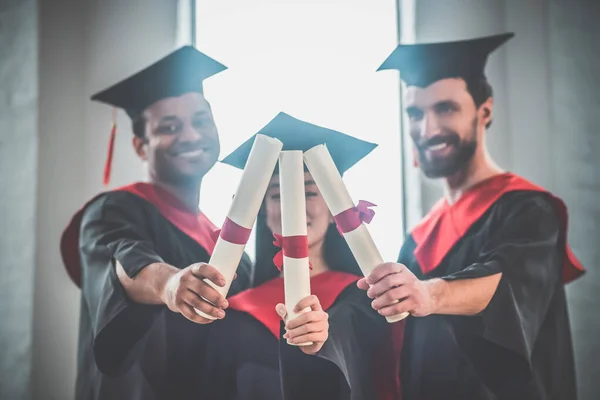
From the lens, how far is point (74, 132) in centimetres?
170

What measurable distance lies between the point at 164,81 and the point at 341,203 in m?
0.59

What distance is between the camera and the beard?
154cm

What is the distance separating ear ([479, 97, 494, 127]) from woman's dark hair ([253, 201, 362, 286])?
44 cm

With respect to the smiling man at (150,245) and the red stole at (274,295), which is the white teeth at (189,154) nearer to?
the smiling man at (150,245)

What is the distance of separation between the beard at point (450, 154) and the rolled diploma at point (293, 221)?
1.37ft

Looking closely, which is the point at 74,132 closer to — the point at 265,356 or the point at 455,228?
the point at 265,356

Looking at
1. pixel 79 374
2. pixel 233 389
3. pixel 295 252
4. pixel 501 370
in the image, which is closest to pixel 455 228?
pixel 501 370

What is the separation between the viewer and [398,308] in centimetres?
125

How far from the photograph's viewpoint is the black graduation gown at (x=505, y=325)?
1.39 metres

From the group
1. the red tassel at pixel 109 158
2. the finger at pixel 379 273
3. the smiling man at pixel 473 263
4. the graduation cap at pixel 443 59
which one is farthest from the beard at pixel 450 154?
the red tassel at pixel 109 158

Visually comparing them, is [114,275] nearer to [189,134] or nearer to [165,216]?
[165,216]

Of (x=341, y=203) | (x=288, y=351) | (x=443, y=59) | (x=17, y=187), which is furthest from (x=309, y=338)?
(x=17, y=187)

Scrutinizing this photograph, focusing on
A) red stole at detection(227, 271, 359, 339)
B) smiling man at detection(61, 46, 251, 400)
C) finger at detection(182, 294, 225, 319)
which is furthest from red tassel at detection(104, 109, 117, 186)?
finger at detection(182, 294, 225, 319)

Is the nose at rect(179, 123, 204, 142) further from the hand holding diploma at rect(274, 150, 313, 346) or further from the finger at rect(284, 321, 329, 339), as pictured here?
the finger at rect(284, 321, 329, 339)
